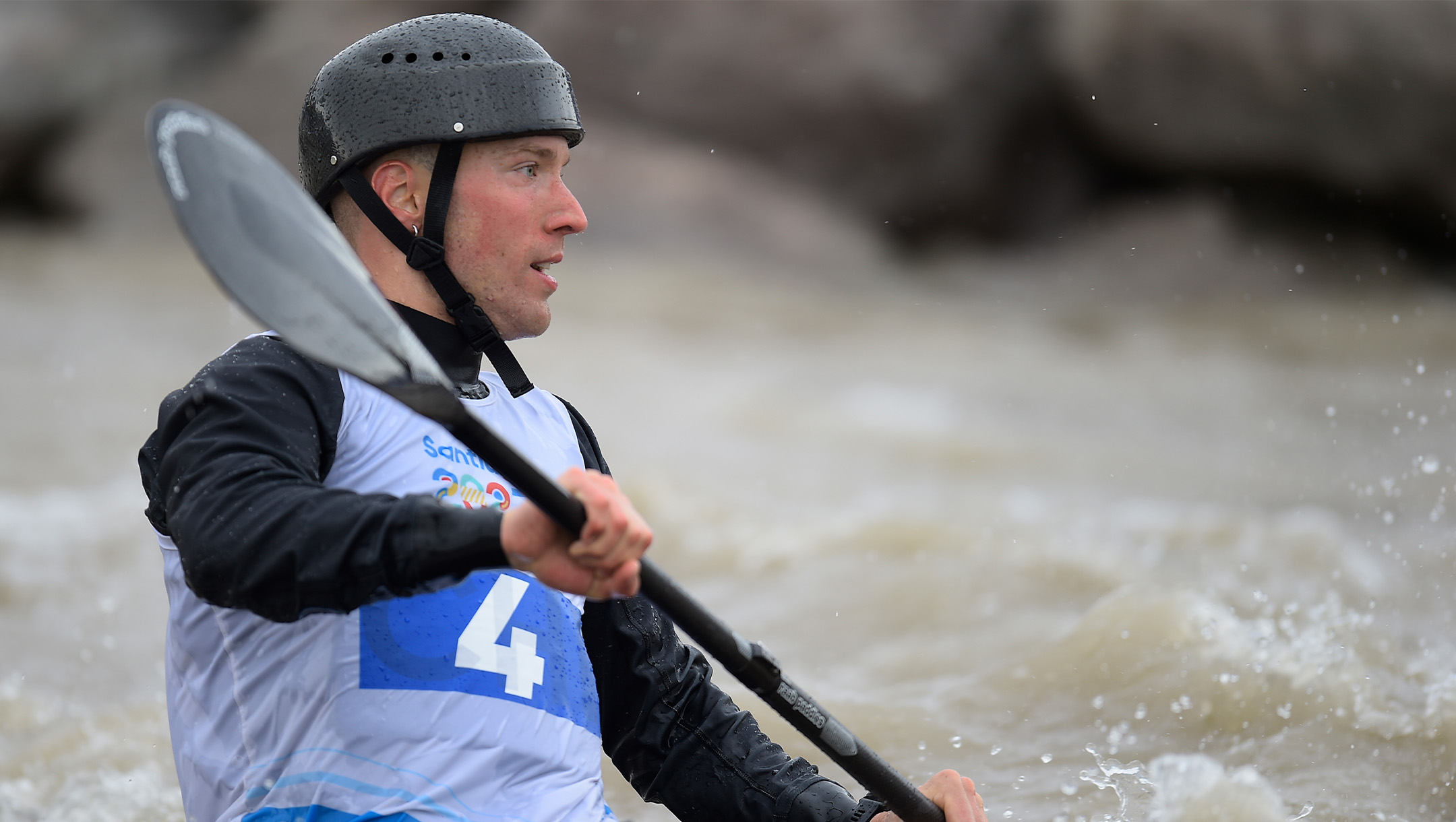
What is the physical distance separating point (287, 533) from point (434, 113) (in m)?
0.75

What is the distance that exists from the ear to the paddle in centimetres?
41

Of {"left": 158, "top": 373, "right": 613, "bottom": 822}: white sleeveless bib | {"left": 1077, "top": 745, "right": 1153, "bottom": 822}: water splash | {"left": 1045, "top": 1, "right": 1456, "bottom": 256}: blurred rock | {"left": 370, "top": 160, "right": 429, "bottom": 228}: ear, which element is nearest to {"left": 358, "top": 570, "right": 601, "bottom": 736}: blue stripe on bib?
{"left": 158, "top": 373, "right": 613, "bottom": 822}: white sleeveless bib

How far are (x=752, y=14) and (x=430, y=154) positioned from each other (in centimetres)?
909

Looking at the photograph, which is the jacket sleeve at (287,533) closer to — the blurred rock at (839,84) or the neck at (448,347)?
the neck at (448,347)

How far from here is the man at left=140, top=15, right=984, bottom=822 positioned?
4.49 feet

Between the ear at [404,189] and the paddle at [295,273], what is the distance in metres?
0.41

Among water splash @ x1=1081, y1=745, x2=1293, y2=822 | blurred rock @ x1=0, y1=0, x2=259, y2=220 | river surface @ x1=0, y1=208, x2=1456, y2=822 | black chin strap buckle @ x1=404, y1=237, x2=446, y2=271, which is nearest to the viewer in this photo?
black chin strap buckle @ x1=404, y1=237, x2=446, y2=271

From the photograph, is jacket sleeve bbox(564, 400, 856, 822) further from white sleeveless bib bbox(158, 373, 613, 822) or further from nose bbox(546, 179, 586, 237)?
nose bbox(546, 179, 586, 237)

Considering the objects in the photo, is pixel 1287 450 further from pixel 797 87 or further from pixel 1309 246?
pixel 797 87

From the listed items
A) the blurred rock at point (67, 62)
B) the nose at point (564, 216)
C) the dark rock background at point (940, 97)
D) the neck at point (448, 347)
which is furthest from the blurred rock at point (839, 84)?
the neck at point (448, 347)

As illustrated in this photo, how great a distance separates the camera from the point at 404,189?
1.91 metres

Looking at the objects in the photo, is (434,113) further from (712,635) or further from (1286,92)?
(1286,92)

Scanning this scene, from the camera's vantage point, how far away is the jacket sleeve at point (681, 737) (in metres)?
1.97

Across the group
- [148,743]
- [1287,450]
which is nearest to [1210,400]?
[1287,450]
